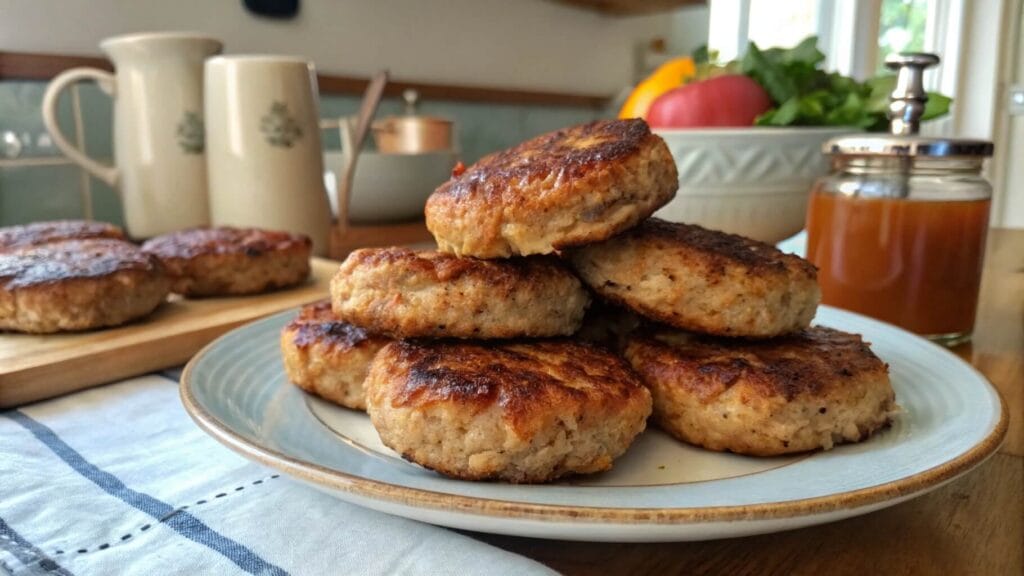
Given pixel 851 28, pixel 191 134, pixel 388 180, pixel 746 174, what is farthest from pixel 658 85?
pixel 851 28

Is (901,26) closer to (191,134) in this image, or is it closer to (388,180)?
(388,180)

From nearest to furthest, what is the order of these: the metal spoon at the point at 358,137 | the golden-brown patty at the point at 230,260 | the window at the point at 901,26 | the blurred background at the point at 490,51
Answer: the golden-brown patty at the point at 230,260 → the metal spoon at the point at 358,137 → the blurred background at the point at 490,51 → the window at the point at 901,26

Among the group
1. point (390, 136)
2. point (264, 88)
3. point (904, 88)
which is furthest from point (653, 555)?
point (390, 136)

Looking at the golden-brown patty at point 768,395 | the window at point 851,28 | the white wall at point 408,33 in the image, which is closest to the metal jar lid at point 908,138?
the golden-brown patty at point 768,395

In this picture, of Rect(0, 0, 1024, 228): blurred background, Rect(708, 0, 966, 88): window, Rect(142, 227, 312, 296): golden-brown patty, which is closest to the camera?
Rect(142, 227, 312, 296): golden-brown patty

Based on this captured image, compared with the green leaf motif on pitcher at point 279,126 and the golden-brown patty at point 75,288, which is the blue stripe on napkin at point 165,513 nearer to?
the golden-brown patty at point 75,288

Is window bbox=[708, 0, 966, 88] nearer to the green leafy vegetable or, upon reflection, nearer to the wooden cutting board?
the green leafy vegetable

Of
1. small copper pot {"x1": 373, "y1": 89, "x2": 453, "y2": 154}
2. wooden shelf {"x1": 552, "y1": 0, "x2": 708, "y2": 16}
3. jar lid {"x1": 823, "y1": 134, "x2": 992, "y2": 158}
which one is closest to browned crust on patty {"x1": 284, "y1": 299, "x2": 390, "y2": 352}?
jar lid {"x1": 823, "y1": 134, "x2": 992, "y2": 158}
